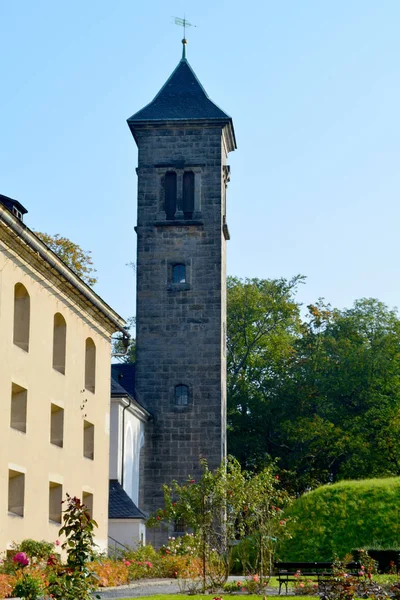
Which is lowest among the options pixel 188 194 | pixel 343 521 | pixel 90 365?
pixel 343 521

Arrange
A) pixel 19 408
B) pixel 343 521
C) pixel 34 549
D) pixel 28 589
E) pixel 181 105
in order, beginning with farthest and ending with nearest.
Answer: pixel 181 105 < pixel 343 521 < pixel 19 408 < pixel 34 549 < pixel 28 589

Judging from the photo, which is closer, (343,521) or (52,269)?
(52,269)

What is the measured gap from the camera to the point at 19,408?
25.0m

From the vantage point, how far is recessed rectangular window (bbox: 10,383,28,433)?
2491cm

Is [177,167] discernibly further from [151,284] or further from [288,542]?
[288,542]

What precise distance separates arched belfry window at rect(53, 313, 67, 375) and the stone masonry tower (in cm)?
1579

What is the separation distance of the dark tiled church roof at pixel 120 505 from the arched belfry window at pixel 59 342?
1011 cm

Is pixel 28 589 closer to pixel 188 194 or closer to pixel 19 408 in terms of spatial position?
pixel 19 408

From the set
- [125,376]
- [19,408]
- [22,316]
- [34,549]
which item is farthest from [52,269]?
[125,376]

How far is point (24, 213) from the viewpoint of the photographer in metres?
27.3

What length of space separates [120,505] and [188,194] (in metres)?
14.3

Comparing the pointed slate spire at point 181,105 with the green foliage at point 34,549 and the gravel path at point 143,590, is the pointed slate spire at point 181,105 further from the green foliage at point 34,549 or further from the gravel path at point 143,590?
the green foliage at point 34,549

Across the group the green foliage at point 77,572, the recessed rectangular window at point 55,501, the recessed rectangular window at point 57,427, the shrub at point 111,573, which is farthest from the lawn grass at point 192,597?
the recessed rectangular window at point 57,427

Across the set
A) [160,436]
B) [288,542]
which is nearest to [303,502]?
[288,542]
